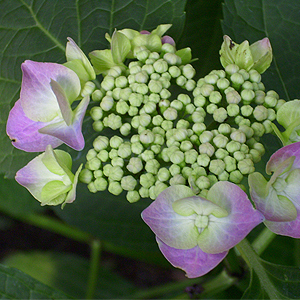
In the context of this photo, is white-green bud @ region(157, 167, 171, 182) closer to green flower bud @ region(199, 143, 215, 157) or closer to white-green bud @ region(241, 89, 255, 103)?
green flower bud @ region(199, 143, 215, 157)


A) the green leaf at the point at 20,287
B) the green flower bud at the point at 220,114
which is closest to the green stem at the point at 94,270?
the green leaf at the point at 20,287

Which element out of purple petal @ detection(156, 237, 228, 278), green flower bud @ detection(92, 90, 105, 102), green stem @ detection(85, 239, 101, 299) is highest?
green flower bud @ detection(92, 90, 105, 102)

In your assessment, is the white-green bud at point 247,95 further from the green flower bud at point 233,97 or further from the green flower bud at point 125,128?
the green flower bud at point 125,128

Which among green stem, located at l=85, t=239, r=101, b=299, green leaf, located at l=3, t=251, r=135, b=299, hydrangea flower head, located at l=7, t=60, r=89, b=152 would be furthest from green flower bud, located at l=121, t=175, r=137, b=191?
green leaf, located at l=3, t=251, r=135, b=299

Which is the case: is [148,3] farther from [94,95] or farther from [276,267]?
[276,267]

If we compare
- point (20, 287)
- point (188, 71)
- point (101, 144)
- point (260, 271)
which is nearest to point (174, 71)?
point (188, 71)

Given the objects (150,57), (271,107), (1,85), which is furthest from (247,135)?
(1,85)
